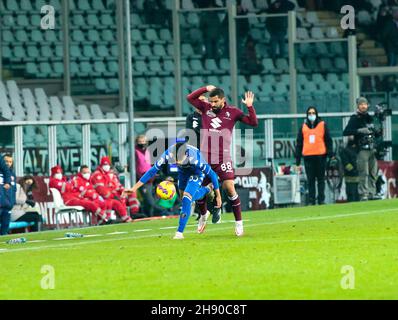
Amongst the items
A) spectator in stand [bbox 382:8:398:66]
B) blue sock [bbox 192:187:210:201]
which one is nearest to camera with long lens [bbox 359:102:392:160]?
spectator in stand [bbox 382:8:398:66]

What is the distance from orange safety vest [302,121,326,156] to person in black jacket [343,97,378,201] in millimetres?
600

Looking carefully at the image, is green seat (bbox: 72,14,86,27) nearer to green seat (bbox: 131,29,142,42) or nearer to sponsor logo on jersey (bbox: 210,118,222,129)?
green seat (bbox: 131,29,142,42)

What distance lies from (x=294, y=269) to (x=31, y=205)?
12.7m

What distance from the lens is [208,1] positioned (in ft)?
130

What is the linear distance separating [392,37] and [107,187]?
13546 mm

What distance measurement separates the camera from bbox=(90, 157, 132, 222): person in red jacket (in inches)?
1153

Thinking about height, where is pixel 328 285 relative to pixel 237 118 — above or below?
below

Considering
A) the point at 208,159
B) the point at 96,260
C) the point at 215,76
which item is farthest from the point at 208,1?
the point at 96,260

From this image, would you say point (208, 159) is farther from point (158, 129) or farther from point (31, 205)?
point (158, 129)

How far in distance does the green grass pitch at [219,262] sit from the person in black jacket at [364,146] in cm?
707

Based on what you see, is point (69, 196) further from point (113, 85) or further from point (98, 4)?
point (98, 4)

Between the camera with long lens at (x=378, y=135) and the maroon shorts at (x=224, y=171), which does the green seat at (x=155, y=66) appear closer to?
the camera with long lens at (x=378, y=135)

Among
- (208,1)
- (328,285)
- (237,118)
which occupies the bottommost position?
(328,285)

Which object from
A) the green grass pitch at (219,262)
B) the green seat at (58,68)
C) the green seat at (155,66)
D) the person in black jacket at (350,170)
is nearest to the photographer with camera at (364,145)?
the person in black jacket at (350,170)
